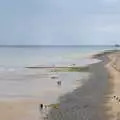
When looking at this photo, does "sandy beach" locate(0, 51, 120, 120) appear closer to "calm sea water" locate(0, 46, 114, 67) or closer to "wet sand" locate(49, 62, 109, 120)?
"wet sand" locate(49, 62, 109, 120)

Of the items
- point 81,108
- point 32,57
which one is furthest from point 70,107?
point 32,57

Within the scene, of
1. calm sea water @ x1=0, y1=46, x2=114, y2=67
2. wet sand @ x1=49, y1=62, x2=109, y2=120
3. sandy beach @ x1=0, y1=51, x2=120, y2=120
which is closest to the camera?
wet sand @ x1=49, y1=62, x2=109, y2=120

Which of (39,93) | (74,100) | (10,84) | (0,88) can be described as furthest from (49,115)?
(10,84)

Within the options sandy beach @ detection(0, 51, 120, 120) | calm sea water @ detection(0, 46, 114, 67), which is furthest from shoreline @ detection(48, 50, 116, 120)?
calm sea water @ detection(0, 46, 114, 67)

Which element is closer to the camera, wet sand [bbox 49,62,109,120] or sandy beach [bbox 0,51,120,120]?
wet sand [bbox 49,62,109,120]

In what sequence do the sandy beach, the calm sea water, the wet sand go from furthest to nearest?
the calm sea water, the sandy beach, the wet sand

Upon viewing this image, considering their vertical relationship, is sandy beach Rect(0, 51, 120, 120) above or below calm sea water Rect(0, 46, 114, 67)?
below

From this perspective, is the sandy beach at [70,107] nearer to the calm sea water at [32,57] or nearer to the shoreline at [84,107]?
the shoreline at [84,107]

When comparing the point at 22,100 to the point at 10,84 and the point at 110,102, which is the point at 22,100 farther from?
the point at 10,84

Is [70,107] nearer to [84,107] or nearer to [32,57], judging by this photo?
[84,107]

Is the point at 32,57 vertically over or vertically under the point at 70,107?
over

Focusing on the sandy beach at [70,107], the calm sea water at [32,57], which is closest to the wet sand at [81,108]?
the sandy beach at [70,107]
